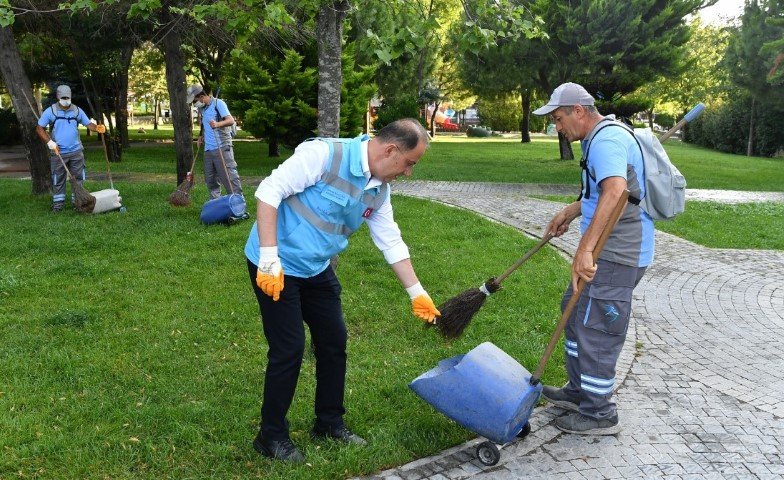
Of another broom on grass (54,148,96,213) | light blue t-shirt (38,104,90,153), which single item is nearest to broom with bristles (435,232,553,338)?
another broom on grass (54,148,96,213)

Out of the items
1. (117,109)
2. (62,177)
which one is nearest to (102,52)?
(117,109)

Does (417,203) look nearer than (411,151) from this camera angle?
No

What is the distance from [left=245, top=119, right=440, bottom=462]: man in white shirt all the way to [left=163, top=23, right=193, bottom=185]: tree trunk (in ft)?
30.8

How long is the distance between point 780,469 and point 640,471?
0.74 meters

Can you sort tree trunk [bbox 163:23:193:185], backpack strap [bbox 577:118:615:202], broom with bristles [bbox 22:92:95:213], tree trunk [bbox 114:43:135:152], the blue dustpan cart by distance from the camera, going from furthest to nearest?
tree trunk [bbox 114:43:135:152], tree trunk [bbox 163:23:193:185], broom with bristles [bbox 22:92:95:213], backpack strap [bbox 577:118:615:202], the blue dustpan cart

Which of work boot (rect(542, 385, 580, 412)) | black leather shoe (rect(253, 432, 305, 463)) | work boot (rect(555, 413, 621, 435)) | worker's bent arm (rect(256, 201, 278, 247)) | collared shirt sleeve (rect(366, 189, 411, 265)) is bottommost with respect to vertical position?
work boot (rect(555, 413, 621, 435))

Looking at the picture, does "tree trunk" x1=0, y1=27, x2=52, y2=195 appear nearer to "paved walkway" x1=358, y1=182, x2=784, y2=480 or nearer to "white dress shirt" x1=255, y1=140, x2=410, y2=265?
"white dress shirt" x1=255, y1=140, x2=410, y2=265

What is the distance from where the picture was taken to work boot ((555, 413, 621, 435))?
3.84 metres

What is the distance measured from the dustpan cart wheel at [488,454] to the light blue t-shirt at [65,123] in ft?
28.4

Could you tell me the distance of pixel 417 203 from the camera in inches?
450

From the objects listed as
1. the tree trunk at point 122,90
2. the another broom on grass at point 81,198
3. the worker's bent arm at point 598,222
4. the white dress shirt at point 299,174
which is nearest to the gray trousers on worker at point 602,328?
the worker's bent arm at point 598,222

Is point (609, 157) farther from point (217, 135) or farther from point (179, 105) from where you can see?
point (179, 105)

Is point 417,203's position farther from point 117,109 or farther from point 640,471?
point 117,109

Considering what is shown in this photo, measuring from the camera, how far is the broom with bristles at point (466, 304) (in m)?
4.19
